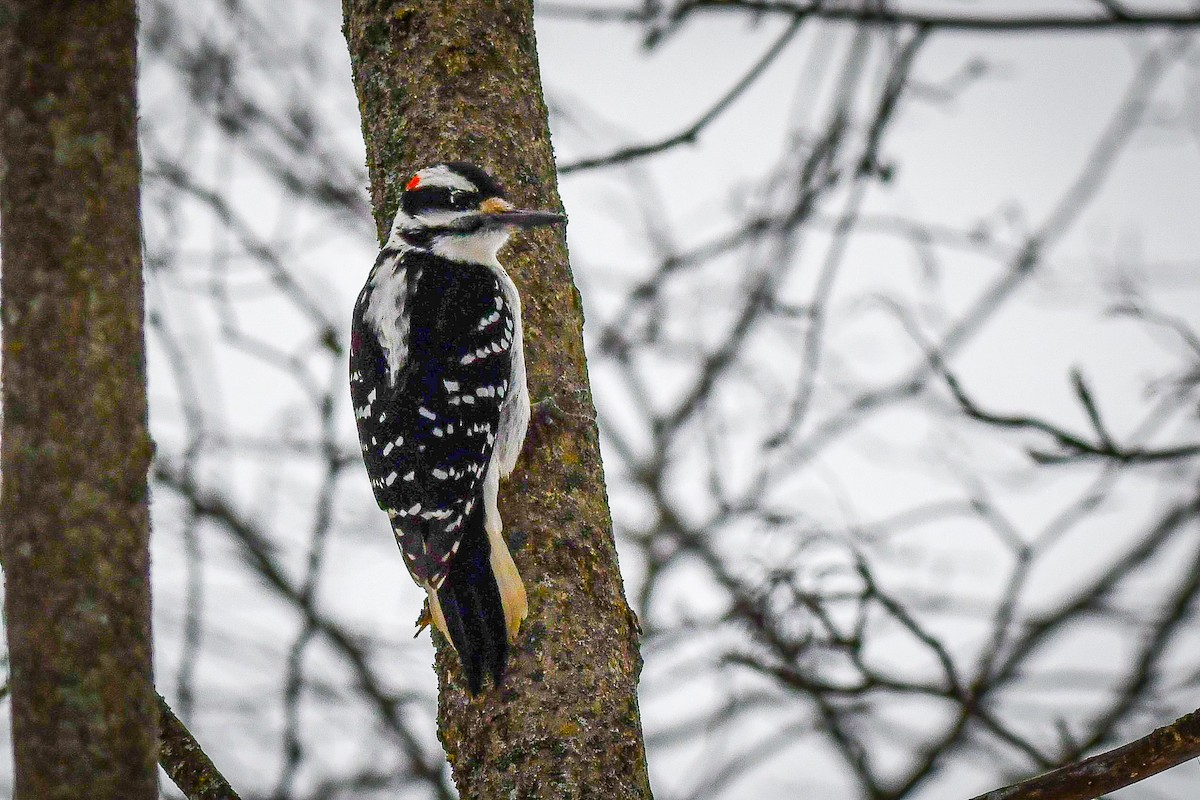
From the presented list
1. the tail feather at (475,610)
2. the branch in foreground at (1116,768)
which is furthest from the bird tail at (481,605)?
the branch in foreground at (1116,768)

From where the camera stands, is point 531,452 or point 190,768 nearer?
point 190,768

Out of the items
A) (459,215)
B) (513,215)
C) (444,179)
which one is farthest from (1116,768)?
(459,215)

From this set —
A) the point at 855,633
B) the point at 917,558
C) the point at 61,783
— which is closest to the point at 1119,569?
the point at 917,558

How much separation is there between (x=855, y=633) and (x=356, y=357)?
1668 millimetres

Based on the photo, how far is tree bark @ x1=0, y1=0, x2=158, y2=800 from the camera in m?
1.35

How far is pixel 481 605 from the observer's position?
2.57m

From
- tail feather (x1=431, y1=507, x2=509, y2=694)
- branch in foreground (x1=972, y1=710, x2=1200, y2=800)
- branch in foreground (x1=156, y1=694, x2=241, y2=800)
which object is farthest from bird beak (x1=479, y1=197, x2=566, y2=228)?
branch in foreground (x1=972, y1=710, x2=1200, y2=800)

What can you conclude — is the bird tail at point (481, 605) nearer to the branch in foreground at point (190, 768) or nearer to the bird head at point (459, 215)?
the branch in foreground at point (190, 768)

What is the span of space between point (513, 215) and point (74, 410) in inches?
69.7

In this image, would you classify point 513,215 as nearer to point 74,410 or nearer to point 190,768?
point 190,768

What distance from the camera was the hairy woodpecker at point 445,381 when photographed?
2.93m

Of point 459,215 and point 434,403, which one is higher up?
point 459,215

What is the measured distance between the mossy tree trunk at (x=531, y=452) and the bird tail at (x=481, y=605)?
0.11 ft

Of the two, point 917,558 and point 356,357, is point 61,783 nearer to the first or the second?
point 356,357
